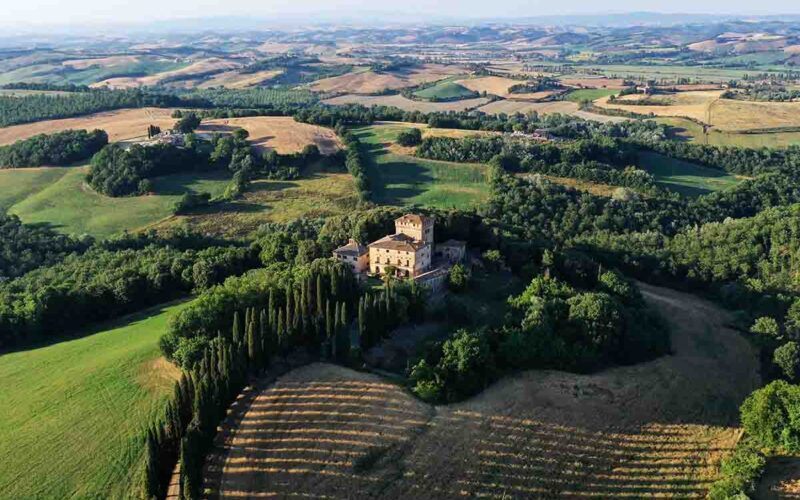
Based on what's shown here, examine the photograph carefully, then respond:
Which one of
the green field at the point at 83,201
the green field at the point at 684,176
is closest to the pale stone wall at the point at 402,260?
the green field at the point at 83,201

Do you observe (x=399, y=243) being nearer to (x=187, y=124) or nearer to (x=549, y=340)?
(x=549, y=340)

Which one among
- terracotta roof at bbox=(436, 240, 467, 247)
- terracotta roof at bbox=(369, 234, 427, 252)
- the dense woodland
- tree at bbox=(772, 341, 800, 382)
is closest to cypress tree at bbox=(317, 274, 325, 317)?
the dense woodland

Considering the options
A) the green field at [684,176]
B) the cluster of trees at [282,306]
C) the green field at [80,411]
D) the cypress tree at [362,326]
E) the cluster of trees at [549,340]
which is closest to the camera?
the green field at [80,411]

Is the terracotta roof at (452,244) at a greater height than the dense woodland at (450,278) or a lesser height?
greater

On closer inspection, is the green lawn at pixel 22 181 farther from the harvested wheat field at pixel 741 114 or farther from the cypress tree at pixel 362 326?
the harvested wheat field at pixel 741 114

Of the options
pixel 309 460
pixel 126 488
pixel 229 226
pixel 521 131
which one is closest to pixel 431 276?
pixel 309 460

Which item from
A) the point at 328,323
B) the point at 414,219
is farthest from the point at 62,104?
the point at 328,323
